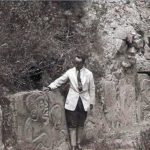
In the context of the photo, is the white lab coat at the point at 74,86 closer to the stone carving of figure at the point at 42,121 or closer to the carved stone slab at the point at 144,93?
the stone carving of figure at the point at 42,121

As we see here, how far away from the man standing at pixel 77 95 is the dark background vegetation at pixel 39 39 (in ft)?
2.50

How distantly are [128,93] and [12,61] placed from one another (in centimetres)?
225

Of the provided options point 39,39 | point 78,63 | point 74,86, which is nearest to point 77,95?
point 74,86

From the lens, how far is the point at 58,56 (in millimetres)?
9656

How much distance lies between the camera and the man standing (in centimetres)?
873

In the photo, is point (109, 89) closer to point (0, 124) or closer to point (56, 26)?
point (56, 26)

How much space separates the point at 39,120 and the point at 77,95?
710 mm

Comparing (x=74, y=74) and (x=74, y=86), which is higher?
(x=74, y=74)

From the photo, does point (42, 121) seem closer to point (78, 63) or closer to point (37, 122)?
point (37, 122)

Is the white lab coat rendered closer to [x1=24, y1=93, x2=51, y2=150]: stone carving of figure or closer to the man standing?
the man standing

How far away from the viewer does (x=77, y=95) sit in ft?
28.7

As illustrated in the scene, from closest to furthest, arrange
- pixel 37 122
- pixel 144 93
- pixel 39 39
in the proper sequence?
pixel 37 122 < pixel 39 39 < pixel 144 93

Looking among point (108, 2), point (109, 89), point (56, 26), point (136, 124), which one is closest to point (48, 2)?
point (56, 26)

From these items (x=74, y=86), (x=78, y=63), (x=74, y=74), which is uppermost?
(x=78, y=63)
